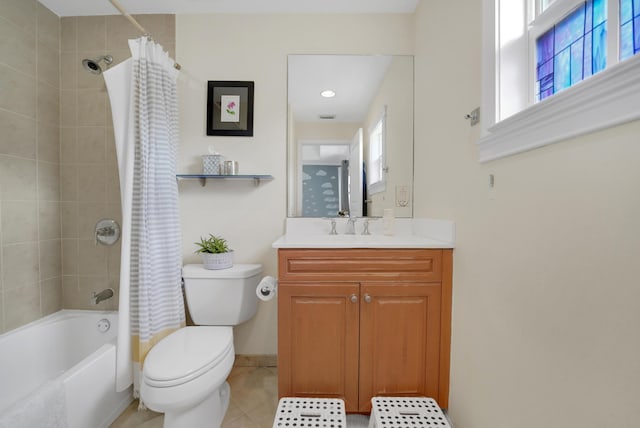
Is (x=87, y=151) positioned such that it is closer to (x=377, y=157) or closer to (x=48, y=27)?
(x=48, y=27)

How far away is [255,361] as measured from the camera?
1866 millimetres

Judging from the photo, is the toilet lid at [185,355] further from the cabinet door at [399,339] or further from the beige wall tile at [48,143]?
the beige wall tile at [48,143]

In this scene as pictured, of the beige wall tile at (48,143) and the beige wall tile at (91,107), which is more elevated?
the beige wall tile at (91,107)

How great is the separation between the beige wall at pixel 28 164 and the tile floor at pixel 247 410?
2.94 ft

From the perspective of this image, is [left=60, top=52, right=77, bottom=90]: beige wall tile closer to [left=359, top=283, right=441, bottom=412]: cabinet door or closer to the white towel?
the white towel

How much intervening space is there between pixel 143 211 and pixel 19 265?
3.01 feet

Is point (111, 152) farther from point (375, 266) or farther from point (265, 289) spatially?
point (375, 266)

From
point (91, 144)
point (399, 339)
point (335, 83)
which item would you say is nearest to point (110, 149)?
point (91, 144)

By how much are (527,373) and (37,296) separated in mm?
2575

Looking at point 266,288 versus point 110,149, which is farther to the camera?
point 110,149

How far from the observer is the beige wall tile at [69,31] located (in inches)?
72.6

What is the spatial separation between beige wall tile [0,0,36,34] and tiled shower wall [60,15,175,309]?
0.58 feet


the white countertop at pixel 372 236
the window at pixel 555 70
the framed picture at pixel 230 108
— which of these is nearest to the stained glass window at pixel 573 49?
the window at pixel 555 70

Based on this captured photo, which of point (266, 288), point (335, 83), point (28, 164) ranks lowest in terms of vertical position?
point (266, 288)
